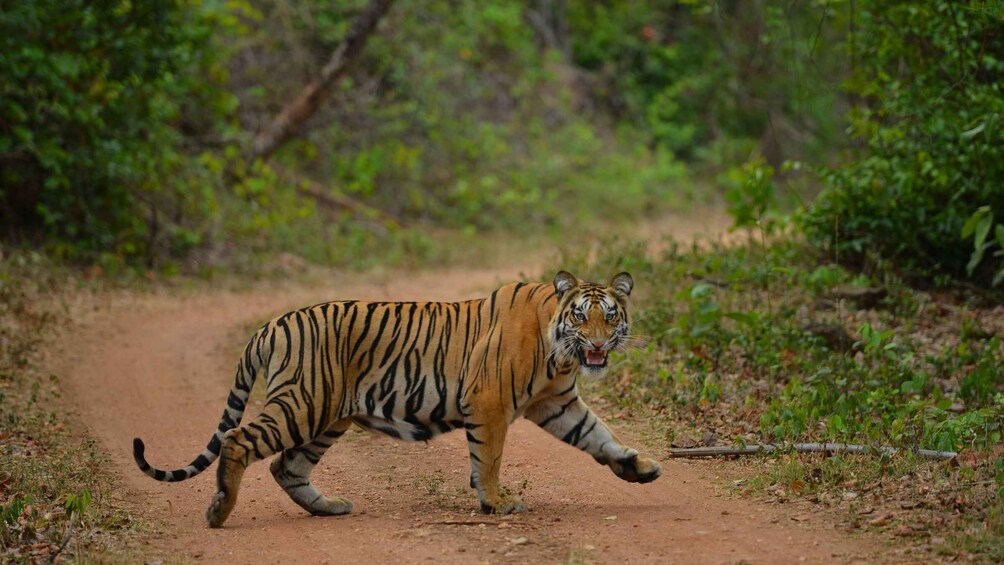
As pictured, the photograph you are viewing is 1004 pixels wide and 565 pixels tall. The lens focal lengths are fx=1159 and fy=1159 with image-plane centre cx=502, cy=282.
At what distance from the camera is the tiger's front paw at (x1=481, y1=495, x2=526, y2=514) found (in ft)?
21.0

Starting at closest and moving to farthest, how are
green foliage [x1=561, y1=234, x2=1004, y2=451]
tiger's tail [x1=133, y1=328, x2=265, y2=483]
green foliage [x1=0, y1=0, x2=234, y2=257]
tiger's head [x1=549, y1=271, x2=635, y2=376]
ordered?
tiger's tail [x1=133, y1=328, x2=265, y2=483]
tiger's head [x1=549, y1=271, x2=635, y2=376]
green foliage [x1=561, y1=234, x2=1004, y2=451]
green foliage [x1=0, y1=0, x2=234, y2=257]

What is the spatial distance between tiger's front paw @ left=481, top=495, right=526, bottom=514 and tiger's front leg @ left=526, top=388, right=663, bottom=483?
520 mm

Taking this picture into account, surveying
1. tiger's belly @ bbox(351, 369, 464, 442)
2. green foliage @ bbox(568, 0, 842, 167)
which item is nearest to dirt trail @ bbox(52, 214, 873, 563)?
tiger's belly @ bbox(351, 369, 464, 442)

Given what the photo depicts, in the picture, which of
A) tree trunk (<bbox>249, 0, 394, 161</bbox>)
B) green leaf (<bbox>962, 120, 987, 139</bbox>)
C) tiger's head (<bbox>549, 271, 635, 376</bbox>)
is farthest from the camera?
tree trunk (<bbox>249, 0, 394, 161</bbox>)

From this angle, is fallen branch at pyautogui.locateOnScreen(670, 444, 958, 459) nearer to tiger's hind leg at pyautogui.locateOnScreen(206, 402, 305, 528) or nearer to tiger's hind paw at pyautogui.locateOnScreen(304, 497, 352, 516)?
tiger's hind paw at pyautogui.locateOnScreen(304, 497, 352, 516)

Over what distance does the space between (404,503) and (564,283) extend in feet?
5.44

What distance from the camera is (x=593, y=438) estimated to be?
6688 mm

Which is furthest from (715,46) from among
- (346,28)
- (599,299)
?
(599,299)

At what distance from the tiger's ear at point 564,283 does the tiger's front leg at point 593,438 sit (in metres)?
0.62

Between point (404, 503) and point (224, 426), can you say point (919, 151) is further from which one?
point (224, 426)

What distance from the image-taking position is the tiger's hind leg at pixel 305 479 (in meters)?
6.60

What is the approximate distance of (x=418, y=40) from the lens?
2138 centimetres

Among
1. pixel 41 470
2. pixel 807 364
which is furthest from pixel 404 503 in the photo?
pixel 807 364

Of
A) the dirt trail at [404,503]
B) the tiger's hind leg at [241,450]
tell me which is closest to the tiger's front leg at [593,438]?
the dirt trail at [404,503]
